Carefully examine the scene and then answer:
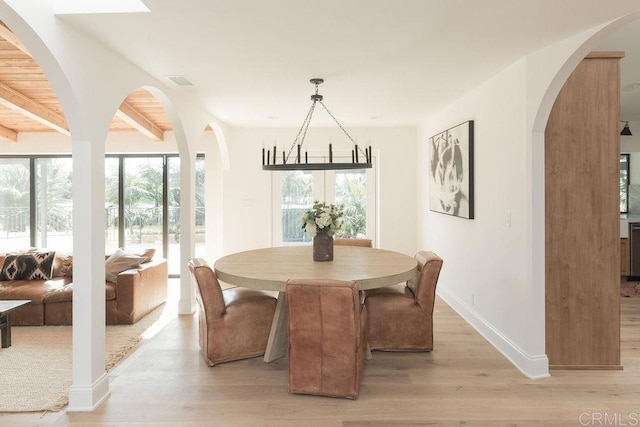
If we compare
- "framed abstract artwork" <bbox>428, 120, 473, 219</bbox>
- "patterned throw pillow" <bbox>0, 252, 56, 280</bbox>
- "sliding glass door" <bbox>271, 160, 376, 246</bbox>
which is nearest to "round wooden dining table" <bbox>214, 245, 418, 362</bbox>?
"framed abstract artwork" <bbox>428, 120, 473, 219</bbox>

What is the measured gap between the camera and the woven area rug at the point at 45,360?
2865 mm

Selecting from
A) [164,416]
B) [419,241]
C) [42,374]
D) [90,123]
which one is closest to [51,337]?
[42,374]

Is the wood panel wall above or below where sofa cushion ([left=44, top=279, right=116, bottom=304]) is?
above

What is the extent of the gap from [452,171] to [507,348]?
6.69 feet

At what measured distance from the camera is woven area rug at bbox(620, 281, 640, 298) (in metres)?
5.70

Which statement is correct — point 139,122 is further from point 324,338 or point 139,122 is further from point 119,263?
point 324,338

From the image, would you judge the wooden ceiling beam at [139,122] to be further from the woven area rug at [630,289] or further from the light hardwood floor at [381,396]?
the woven area rug at [630,289]

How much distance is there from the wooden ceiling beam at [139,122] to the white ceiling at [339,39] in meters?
1.55

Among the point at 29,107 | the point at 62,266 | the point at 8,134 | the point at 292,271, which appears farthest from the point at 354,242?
the point at 8,134

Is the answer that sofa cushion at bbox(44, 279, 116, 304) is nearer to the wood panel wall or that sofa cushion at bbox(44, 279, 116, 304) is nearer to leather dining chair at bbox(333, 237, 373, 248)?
leather dining chair at bbox(333, 237, 373, 248)

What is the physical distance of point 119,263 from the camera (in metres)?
4.70

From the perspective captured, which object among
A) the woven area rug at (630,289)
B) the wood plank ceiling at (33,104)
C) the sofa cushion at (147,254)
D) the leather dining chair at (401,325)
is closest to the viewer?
the leather dining chair at (401,325)

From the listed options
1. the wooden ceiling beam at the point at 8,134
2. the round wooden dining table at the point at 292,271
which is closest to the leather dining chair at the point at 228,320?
the round wooden dining table at the point at 292,271

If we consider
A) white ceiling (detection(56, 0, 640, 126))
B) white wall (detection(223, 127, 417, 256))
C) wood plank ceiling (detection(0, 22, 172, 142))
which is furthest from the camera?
white wall (detection(223, 127, 417, 256))
